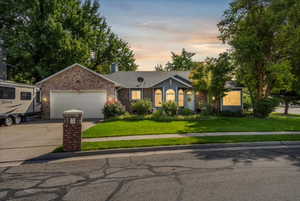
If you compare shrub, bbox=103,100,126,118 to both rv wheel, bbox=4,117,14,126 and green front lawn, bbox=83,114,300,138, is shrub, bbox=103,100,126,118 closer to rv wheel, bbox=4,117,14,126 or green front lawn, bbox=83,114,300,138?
green front lawn, bbox=83,114,300,138

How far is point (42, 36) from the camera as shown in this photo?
79.8ft

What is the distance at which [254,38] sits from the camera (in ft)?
63.9

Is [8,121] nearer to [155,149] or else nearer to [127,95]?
[127,95]

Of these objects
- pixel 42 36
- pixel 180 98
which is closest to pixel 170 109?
pixel 180 98

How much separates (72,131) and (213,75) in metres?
15.0

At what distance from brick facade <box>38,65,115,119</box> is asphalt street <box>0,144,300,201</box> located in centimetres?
1328

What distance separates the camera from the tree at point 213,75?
1856 cm

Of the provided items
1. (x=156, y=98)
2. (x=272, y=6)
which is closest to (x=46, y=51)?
(x=156, y=98)

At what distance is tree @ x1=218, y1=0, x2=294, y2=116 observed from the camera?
18.9 metres

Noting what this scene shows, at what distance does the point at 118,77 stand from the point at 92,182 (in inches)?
815

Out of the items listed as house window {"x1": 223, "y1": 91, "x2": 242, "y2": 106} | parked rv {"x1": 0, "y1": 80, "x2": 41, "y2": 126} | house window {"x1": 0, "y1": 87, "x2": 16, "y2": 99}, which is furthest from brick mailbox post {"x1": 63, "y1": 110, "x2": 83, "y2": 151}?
house window {"x1": 223, "y1": 91, "x2": 242, "y2": 106}

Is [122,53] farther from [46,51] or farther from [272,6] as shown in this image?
[272,6]

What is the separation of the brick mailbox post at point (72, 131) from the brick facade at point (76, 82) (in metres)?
11.8

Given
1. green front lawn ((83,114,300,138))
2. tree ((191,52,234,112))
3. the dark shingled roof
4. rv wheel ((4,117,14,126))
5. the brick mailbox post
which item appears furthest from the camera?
the dark shingled roof
